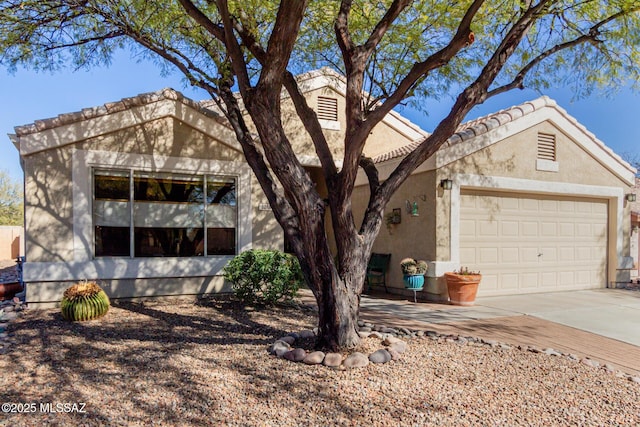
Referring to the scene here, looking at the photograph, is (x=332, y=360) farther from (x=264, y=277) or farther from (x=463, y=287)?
(x=463, y=287)

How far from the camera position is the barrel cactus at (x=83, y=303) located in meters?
6.61

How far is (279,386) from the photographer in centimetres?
397

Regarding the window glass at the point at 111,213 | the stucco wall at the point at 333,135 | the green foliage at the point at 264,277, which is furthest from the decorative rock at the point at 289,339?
the stucco wall at the point at 333,135

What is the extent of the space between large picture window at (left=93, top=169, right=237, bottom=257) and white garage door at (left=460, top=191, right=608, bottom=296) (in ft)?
17.1

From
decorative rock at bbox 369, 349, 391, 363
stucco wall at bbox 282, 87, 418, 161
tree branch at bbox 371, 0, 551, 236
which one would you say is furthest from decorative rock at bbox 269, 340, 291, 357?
stucco wall at bbox 282, 87, 418, 161

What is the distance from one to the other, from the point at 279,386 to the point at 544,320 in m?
5.29

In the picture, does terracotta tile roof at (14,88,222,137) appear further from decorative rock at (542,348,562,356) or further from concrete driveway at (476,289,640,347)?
concrete driveway at (476,289,640,347)

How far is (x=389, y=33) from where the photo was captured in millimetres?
7844

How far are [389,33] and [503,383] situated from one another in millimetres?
6272

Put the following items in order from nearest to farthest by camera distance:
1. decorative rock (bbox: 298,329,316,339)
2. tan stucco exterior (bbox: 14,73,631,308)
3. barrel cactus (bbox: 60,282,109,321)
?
decorative rock (bbox: 298,329,316,339)
barrel cactus (bbox: 60,282,109,321)
tan stucco exterior (bbox: 14,73,631,308)

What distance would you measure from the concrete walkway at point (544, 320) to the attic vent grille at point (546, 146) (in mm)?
3299

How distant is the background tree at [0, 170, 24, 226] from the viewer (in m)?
35.8

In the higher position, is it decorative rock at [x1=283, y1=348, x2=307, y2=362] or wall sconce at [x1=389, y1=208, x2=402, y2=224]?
wall sconce at [x1=389, y1=208, x2=402, y2=224]

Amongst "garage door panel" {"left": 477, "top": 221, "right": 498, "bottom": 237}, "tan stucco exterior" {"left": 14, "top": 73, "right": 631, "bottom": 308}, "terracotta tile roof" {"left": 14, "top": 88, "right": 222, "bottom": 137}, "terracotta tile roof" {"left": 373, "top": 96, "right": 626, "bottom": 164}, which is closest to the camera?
"terracotta tile roof" {"left": 14, "top": 88, "right": 222, "bottom": 137}
